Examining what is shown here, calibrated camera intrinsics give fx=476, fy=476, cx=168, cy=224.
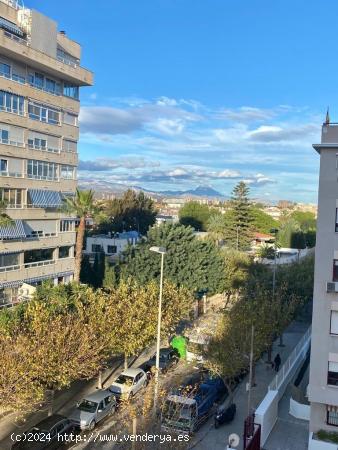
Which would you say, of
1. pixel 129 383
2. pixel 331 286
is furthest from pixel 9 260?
pixel 331 286

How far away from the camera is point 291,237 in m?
94.4

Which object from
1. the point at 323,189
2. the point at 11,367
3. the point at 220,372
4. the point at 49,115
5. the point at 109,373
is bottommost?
the point at 109,373

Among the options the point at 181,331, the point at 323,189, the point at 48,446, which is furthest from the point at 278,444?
the point at 181,331

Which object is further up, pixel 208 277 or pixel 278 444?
pixel 208 277

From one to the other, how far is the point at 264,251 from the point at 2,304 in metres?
43.5

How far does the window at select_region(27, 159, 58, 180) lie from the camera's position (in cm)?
3752

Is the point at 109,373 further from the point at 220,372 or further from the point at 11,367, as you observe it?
the point at 11,367

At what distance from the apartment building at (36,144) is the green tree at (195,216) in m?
76.7

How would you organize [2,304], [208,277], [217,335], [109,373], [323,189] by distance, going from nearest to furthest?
[323,189]
[217,335]
[109,373]
[2,304]
[208,277]

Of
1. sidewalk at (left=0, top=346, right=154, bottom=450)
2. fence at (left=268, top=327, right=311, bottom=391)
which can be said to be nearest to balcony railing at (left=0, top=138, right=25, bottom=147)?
sidewalk at (left=0, top=346, right=154, bottom=450)

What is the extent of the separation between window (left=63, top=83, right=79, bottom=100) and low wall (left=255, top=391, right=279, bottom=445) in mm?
30263

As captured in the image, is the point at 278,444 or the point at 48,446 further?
the point at 278,444

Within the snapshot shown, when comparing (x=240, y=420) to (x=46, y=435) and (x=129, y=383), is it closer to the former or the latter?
(x=129, y=383)

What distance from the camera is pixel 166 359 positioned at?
29.8 meters
